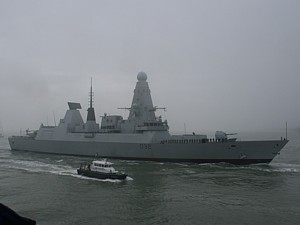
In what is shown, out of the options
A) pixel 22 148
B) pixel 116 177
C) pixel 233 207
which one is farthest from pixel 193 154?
pixel 22 148

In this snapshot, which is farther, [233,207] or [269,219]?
[233,207]

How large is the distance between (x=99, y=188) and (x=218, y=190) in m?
6.85

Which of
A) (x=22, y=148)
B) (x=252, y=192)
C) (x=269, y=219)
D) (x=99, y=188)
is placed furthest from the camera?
(x=22, y=148)

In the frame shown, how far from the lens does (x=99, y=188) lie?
17750mm

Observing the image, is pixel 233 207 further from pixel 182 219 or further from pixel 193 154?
pixel 193 154

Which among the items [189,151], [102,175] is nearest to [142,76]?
[189,151]

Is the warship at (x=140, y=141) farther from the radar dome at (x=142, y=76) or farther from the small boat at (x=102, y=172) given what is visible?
the small boat at (x=102, y=172)

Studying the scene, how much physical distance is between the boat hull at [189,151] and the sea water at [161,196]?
5.92 ft

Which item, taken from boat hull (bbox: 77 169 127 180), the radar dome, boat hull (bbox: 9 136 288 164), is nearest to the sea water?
boat hull (bbox: 77 169 127 180)

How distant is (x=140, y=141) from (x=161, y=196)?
46.4 ft

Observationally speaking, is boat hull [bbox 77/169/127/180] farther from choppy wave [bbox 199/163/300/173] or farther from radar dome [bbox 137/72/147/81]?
radar dome [bbox 137/72/147/81]

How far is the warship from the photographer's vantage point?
25.7 m

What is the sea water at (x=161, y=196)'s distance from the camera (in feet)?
40.3

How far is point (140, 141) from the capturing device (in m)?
29.7
